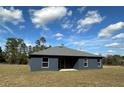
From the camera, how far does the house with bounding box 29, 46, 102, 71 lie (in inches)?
868

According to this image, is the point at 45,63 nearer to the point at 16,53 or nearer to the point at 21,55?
the point at 16,53

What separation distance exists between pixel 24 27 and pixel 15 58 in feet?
65.5

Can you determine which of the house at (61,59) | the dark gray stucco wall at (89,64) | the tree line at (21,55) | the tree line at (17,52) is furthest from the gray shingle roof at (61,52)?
the tree line at (21,55)

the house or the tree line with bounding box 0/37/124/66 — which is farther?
the tree line with bounding box 0/37/124/66

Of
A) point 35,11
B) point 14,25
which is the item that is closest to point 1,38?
point 14,25

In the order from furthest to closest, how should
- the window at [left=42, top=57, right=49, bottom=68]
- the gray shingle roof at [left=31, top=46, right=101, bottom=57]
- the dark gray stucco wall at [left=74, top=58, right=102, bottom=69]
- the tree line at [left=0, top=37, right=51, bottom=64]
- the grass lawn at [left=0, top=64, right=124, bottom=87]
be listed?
the tree line at [left=0, top=37, right=51, bottom=64] → the dark gray stucco wall at [left=74, top=58, right=102, bottom=69] → the gray shingle roof at [left=31, top=46, right=101, bottom=57] → the window at [left=42, top=57, right=49, bottom=68] → the grass lawn at [left=0, top=64, right=124, bottom=87]

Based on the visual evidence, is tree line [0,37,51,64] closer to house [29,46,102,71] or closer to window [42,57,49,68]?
house [29,46,102,71]

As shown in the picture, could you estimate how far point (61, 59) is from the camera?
25484mm

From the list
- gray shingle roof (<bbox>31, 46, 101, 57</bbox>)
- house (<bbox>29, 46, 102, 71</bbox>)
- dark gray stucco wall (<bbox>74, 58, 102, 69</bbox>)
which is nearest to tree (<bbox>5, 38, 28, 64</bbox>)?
gray shingle roof (<bbox>31, 46, 101, 57</bbox>)

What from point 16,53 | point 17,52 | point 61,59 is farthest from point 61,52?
point 16,53

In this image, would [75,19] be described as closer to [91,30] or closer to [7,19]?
[91,30]

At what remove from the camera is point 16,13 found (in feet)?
62.3

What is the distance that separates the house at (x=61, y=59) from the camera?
22.0 m

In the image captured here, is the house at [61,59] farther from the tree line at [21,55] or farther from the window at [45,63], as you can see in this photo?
the tree line at [21,55]
